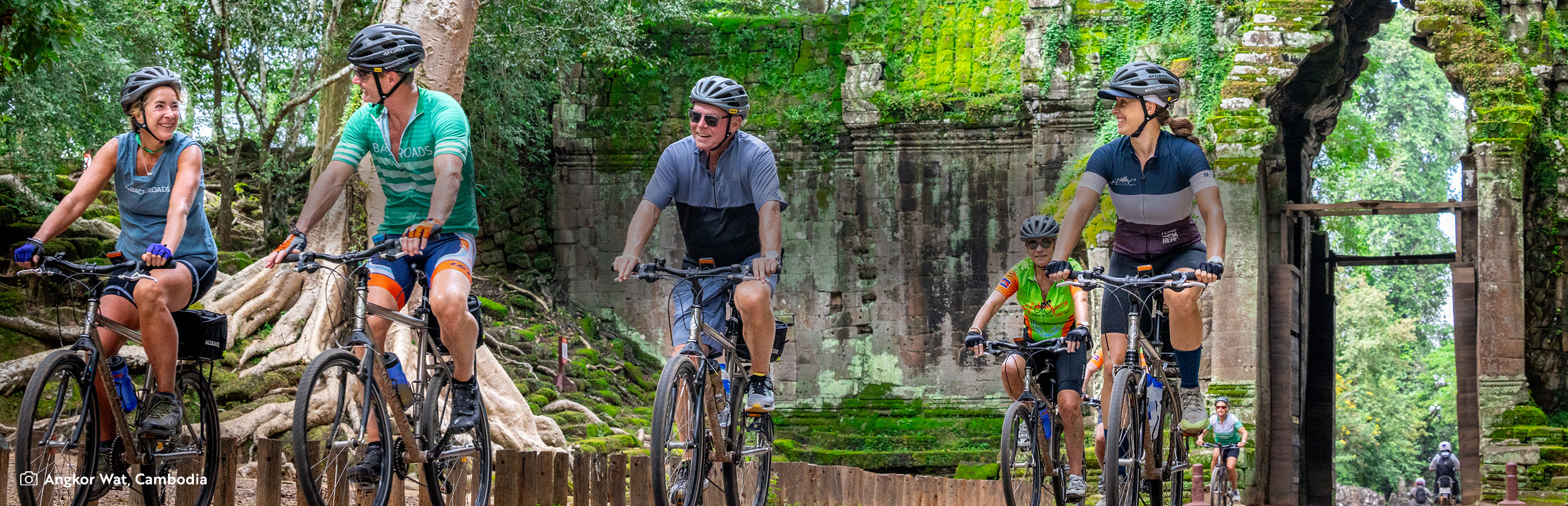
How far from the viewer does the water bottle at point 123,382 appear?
568cm

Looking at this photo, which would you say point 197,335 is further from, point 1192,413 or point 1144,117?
point 1192,413

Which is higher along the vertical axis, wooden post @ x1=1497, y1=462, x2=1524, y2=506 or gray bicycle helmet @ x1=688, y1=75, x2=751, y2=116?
gray bicycle helmet @ x1=688, y1=75, x2=751, y2=116

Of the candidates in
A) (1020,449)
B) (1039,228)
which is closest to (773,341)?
(1039,228)

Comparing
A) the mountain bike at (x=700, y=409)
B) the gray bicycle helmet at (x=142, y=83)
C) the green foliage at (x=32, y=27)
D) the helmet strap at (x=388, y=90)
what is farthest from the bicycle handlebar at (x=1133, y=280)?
Result: the green foliage at (x=32, y=27)

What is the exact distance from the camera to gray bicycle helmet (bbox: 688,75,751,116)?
591 cm

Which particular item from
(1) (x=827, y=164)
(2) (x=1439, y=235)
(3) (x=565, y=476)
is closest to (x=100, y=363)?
(3) (x=565, y=476)

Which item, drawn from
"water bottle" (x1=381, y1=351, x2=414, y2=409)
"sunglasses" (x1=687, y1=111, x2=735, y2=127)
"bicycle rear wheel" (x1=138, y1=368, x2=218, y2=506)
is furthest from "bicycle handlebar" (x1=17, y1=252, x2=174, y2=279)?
"sunglasses" (x1=687, y1=111, x2=735, y2=127)

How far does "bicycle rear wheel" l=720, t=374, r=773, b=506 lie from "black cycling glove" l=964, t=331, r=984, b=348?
1.34 m

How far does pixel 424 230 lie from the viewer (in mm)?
5035

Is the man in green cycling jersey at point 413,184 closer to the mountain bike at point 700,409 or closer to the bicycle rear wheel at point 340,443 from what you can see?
the bicycle rear wheel at point 340,443

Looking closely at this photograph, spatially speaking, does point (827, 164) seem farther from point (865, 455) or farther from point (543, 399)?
point (543, 399)

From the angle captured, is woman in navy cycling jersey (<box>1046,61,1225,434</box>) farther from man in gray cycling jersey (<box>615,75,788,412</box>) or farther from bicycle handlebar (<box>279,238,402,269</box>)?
bicycle handlebar (<box>279,238,402,269</box>)

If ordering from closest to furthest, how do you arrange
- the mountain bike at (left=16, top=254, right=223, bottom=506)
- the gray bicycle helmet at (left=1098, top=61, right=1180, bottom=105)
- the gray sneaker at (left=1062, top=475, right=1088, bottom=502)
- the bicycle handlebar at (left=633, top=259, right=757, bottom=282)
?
1. the mountain bike at (left=16, top=254, right=223, bottom=506)
2. the bicycle handlebar at (left=633, top=259, right=757, bottom=282)
3. the gray bicycle helmet at (left=1098, top=61, right=1180, bottom=105)
4. the gray sneaker at (left=1062, top=475, right=1088, bottom=502)

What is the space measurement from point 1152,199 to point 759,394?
1.91 metres
